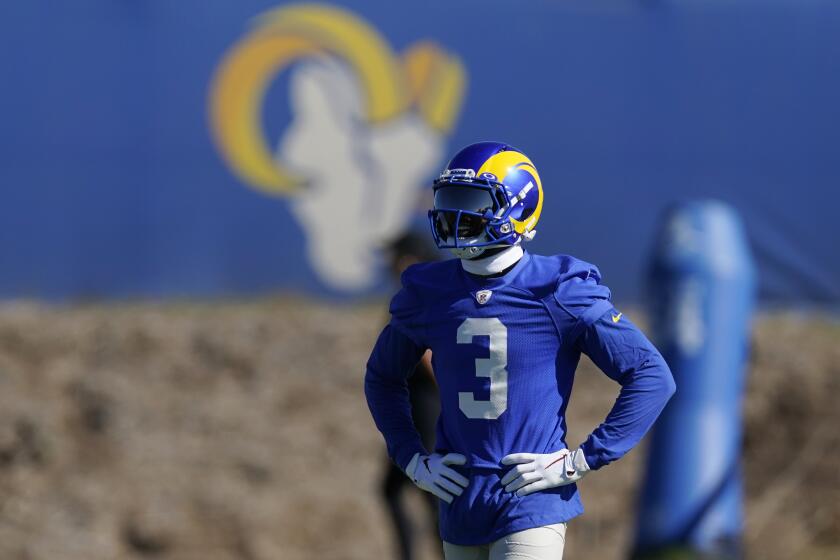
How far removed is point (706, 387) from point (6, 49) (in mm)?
5067

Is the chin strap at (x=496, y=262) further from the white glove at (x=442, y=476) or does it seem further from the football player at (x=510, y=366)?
the white glove at (x=442, y=476)

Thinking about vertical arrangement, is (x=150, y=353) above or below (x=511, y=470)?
below

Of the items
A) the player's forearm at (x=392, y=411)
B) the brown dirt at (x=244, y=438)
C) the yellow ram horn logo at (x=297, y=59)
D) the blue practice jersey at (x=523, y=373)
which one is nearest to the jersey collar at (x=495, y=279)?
the blue practice jersey at (x=523, y=373)

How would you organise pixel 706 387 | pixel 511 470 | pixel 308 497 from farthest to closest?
pixel 308 497 → pixel 706 387 → pixel 511 470

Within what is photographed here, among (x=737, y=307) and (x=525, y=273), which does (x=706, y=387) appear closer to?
(x=737, y=307)

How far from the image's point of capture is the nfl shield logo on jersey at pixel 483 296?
377cm

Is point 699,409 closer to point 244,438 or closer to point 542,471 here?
point 244,438

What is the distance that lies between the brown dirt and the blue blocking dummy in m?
1.36

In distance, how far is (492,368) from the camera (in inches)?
147

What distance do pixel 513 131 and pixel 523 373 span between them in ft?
19.4

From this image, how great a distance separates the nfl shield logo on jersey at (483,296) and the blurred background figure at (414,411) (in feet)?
8.57

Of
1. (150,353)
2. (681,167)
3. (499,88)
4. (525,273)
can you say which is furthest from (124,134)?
(525,273)

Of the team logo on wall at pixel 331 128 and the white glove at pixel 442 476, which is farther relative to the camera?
the team logo on wall at pixel 331 128

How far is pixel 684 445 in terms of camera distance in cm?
752
